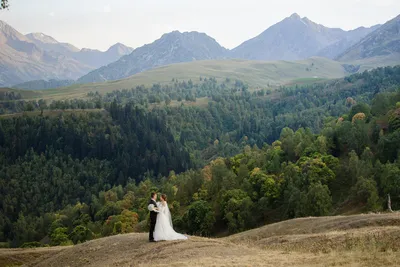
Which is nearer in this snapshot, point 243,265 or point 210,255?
point 243,265

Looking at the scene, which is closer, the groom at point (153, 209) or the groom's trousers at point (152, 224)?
the groom at point (153, 209)

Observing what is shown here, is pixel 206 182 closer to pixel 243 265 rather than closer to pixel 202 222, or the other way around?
pixel 202 222

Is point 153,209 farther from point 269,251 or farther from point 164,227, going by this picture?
point 269,251

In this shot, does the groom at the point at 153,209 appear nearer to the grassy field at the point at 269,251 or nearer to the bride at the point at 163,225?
the bride at the point at 163,225

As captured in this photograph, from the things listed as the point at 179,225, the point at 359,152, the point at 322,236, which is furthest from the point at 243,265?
the point at 359,152

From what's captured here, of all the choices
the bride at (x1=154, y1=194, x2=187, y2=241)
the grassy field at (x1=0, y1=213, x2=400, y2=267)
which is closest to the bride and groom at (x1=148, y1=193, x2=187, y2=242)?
the bride at (x1=154, y1=194, x2=187, y2=241)

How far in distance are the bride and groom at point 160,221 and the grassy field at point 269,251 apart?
3.33 ft

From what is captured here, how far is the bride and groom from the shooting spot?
118 ft

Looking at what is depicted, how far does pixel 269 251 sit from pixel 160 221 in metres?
9.96

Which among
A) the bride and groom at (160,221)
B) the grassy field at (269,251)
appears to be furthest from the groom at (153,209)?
the grassy field at (269,251)

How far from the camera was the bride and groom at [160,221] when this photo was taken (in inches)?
1416

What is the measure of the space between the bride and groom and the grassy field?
1.01 meters

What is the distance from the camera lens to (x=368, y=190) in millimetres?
83312

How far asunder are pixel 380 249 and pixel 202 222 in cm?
7376
